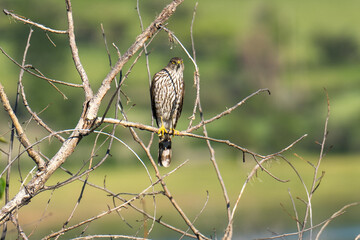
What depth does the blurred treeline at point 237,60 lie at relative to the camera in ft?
67.0

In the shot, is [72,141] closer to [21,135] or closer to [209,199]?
[21,135]

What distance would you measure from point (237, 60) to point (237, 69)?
1.14 metres

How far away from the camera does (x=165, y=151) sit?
A: 16.2 ft

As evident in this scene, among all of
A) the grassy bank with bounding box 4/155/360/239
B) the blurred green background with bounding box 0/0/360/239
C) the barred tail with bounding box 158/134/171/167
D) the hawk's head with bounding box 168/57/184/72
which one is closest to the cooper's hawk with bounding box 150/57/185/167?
the barred tail with bounding box 158/134/171/167

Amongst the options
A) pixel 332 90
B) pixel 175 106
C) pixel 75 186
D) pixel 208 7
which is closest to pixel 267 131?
pixel 332 90

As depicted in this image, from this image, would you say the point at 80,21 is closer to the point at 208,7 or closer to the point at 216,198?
the point at 208,7

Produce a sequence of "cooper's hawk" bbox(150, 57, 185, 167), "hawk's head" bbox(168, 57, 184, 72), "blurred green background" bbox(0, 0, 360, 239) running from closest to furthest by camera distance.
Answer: "cooper's hawk" bbox(150, 57, 185, 167), "hawk's head" bbox(168, 57, 184, 72), "blurred green background" bbox(0, 0, 360, 239)

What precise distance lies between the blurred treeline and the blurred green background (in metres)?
0.04

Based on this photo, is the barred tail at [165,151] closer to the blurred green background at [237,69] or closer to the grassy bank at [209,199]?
the grassy bank at [209,199]

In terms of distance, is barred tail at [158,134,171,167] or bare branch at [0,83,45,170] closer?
bare branch at [0,83,45,170]

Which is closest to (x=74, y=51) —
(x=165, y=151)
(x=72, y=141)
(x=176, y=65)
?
(x=72, y=141)

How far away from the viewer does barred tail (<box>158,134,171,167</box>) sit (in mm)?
4922

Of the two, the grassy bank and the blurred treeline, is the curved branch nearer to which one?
the grassy bank

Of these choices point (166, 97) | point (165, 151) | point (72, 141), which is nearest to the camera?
point (72, 141)
